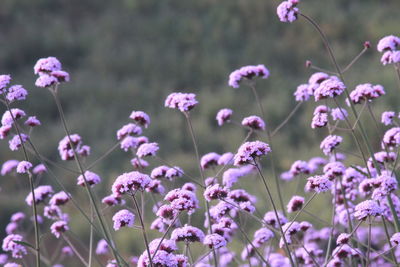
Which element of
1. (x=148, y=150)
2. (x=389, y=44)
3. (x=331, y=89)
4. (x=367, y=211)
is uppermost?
(x=389, y=44)

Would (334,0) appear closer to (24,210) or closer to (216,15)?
(216,15)

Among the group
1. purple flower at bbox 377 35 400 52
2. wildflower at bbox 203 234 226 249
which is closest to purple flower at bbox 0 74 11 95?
wildflower at bbox 203 234 226 249

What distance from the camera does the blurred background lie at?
10094 mm

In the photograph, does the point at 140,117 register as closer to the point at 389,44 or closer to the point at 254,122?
the point at 254,122

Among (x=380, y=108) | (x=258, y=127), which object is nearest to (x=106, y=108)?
(x=380, y=108)

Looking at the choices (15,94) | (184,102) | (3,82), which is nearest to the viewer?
(3,82)

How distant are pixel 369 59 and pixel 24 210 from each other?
7494 mm

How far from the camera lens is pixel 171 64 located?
44.0 feet

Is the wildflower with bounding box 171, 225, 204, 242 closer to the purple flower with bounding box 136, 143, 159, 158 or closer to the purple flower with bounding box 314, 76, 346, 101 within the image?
the purple flower with bounding box 136, 143, 159, 158

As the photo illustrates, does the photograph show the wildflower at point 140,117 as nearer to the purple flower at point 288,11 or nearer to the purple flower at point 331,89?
the purple flower at point 288,11

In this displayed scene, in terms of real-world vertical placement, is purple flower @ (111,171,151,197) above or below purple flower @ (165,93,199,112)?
below

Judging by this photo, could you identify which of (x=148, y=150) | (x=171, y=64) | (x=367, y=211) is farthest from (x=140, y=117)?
(x=171, y=64)

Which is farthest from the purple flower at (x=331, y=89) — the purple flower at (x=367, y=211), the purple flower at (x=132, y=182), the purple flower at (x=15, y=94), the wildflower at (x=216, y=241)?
the purple flower at (x=15, y=94)

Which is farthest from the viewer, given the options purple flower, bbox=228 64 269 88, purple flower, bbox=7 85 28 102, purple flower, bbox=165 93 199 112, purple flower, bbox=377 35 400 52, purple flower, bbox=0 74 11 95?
purple flower, bbox=228 64 269 88
